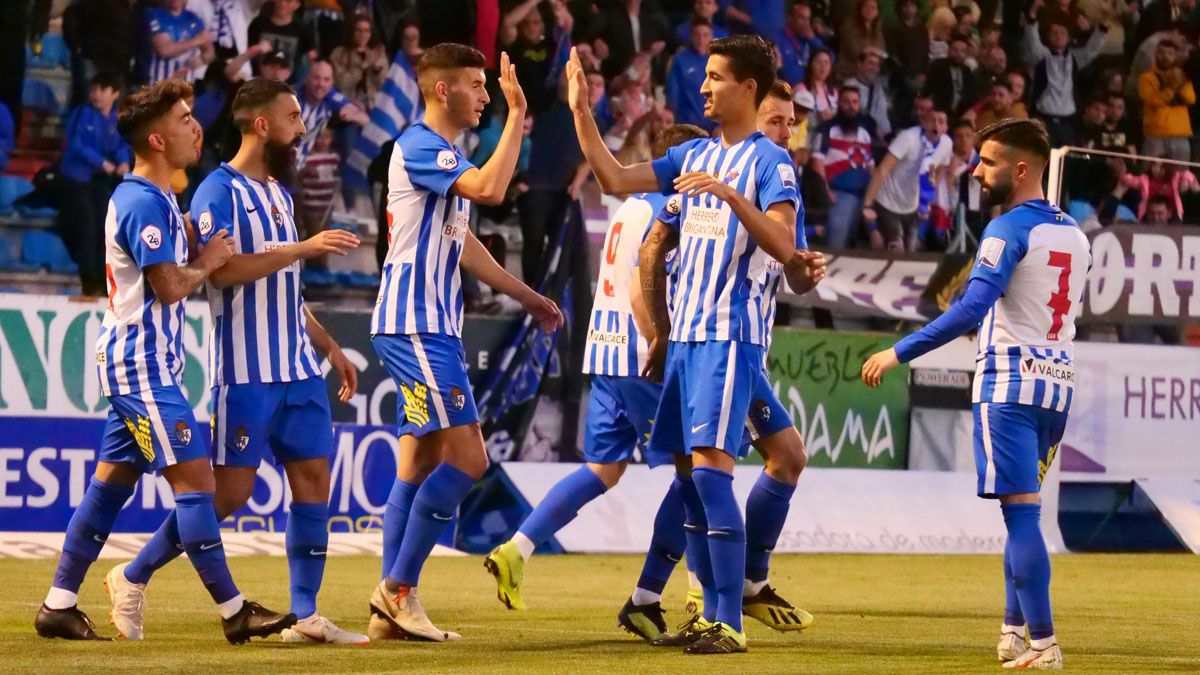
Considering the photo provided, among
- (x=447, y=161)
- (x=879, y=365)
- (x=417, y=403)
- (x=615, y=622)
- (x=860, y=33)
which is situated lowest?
(x=615, y=622)

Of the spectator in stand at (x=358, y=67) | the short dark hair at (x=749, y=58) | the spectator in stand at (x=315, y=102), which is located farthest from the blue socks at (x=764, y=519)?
the spectator in stand at (x=358, y=67)

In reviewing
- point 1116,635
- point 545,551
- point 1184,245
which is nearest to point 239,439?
point 1116,635

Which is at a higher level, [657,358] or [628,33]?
[628,33]

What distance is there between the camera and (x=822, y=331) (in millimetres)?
14688

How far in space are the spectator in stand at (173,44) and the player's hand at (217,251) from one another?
23.6 feet

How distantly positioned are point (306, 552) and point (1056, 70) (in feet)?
43.3

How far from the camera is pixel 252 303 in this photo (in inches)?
272

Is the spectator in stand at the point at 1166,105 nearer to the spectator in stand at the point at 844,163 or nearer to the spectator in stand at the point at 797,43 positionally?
the spectator in stand at the point at 844,163

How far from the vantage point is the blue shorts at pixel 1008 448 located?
6.54 meters

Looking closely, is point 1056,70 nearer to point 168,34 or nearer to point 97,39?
point 168,34

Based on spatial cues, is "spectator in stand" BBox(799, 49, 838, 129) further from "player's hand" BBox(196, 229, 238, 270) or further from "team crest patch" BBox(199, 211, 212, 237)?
"player's hand" BBox(196, 229, 238, 270)

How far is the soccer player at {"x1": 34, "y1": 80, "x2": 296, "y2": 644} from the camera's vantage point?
661 centimetres

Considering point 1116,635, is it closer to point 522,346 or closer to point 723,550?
point 723,550

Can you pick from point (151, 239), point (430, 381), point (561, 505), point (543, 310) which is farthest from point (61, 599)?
point (561, 505)
